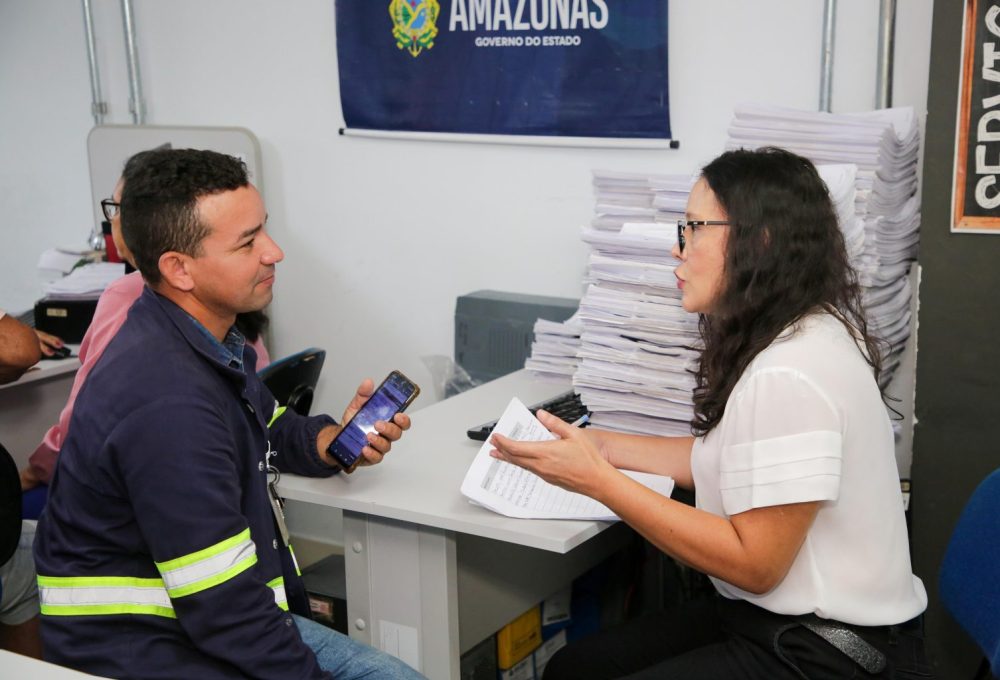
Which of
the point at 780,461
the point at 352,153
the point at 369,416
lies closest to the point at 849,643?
the point at 780,461

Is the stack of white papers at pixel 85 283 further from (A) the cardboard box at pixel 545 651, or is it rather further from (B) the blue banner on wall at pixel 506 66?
(A) the cardboard box at pixel 545 651

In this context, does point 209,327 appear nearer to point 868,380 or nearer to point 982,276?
point 868,380

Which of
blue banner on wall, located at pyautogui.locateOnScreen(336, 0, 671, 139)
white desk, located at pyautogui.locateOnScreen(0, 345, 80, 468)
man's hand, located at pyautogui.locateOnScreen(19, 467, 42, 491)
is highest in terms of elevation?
blue banner on wall, located at pyautogui.locateOnScreen(336, 0, 671, 139)

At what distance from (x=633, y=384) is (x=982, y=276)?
2.26ft

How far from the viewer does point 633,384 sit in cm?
202

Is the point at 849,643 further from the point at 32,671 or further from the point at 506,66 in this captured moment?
the point at 506,66

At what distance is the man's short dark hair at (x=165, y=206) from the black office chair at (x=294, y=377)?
665 millimetres

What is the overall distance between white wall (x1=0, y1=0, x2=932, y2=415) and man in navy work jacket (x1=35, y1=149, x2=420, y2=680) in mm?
1336

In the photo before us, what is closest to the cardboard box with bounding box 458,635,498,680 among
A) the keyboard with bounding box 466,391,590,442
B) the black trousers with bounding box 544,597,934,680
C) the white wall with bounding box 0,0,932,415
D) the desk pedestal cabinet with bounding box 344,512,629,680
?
the desk pedestal cabinet with bounding box 344,512,629,680

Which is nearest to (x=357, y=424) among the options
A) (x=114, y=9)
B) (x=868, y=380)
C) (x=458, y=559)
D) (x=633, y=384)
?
(x=458, y=559)

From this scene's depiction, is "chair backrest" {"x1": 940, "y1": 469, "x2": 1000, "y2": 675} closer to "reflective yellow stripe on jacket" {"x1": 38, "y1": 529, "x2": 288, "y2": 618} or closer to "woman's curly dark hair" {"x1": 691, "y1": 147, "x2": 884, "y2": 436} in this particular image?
"woman's curly dark hair" {"x1": 691, "y1": 147, "x2": 884, "y2": 436}

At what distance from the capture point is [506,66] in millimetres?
2830

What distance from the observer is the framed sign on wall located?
6.41 ft

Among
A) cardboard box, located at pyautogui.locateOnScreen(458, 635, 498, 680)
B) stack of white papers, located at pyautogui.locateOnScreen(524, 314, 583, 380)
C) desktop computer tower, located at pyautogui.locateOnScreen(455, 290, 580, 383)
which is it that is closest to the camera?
cardboard box, located at pyautogui.locateOnScreen(458, 635, 498, 680)
